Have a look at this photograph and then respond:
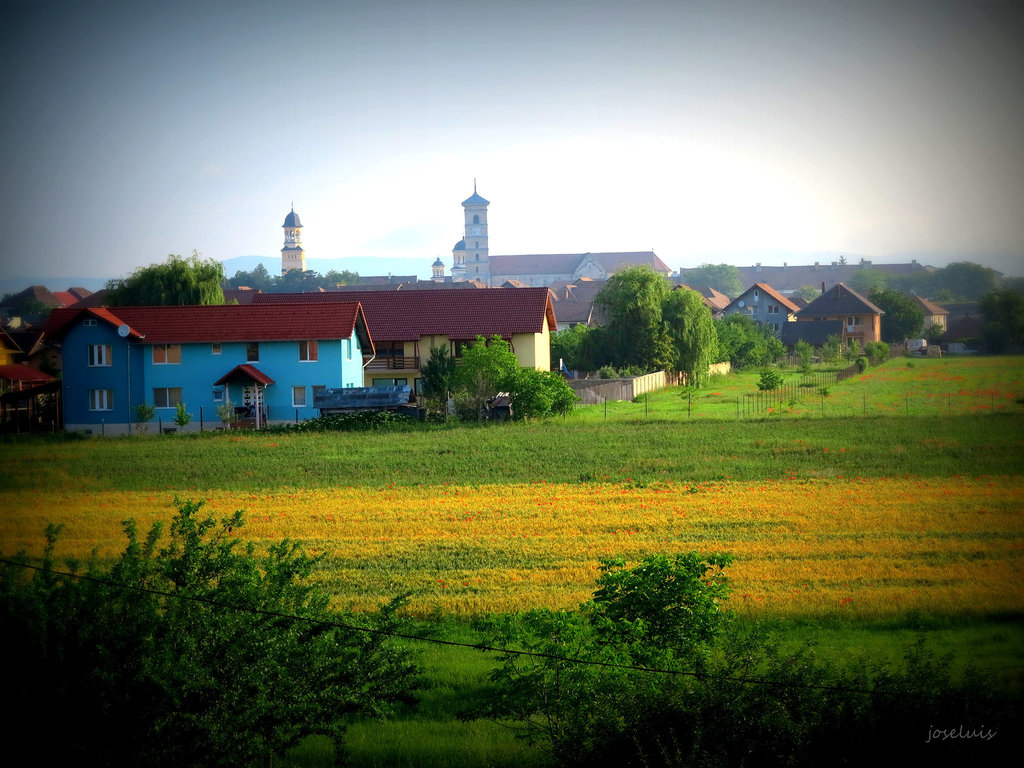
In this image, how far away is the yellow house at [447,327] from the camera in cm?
4931

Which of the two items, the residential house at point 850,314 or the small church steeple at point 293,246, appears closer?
the residential house at point 850,314

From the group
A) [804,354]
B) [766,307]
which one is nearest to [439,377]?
[804,354]

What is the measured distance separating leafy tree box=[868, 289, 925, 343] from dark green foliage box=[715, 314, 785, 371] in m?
10.6

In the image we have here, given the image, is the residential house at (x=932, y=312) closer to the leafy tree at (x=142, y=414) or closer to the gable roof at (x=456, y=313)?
the gable roof at (x=456, y=313)

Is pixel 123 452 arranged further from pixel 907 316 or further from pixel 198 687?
pixel 907 316

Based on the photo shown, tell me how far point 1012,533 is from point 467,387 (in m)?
25.2

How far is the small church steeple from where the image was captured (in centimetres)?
19425

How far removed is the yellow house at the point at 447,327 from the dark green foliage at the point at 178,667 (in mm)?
37503

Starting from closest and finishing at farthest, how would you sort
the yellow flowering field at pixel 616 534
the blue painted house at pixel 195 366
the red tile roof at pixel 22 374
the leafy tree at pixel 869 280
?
the yellow flowering field at pixel 616 534, the blue painted house at pixel 195 366, the red tile roof at pixel 22 374, the leafy tree at pixel 869 280

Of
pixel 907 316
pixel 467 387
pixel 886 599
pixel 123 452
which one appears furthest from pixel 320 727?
pixel 907 316

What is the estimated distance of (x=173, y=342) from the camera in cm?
4288

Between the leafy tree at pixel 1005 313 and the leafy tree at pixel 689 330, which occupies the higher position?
the leafy tree at pixel 689 330

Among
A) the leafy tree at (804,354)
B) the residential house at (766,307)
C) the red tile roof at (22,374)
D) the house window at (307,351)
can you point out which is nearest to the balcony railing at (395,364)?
the house window at (307,351)

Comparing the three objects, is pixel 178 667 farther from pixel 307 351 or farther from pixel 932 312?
pixel 932 312
